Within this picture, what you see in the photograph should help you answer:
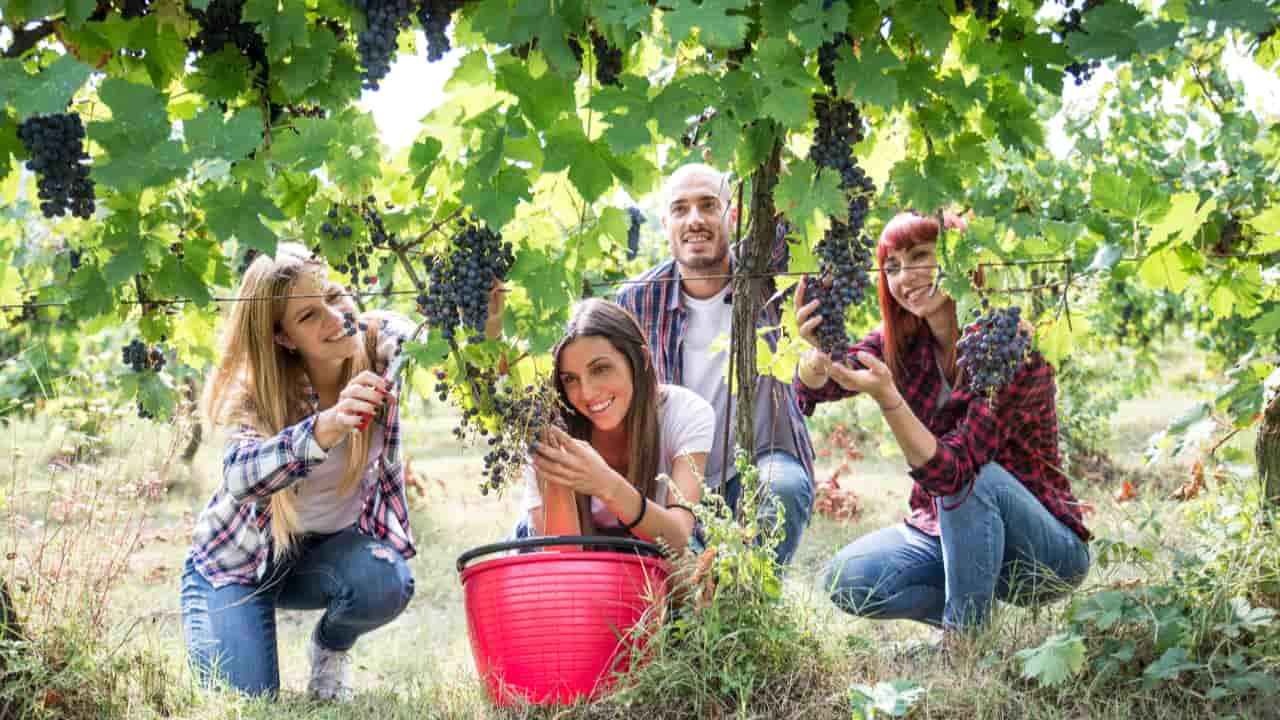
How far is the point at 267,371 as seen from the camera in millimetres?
2875

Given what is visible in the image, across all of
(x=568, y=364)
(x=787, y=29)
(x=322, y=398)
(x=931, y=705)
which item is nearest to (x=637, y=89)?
(x=787, y=29)

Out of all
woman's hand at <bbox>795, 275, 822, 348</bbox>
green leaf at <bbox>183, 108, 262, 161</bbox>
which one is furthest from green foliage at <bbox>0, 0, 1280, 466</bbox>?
woman's hand at <bbox>795, 275, 822, 348</bbox>

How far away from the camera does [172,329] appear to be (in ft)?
8.89

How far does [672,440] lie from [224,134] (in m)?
1.49

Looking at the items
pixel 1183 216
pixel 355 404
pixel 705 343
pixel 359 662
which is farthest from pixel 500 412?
pixel 359 662

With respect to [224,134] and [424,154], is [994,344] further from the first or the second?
[224,134]

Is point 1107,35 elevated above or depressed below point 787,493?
above

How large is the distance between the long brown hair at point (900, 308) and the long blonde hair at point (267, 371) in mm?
1496

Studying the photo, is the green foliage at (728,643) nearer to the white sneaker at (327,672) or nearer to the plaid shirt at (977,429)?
the plaid shirt at (977,429)

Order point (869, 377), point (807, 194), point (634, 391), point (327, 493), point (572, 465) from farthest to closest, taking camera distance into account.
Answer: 1. point (327, 493)
2. point (634, 391)
3. point (869, 377)
4. point (572, 465)
5. point (807, 194)

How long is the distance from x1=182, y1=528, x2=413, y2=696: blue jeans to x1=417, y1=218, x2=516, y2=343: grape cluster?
3.82 ft

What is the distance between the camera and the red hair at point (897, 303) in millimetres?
2875

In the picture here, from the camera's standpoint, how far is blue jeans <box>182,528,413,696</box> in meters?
2.81

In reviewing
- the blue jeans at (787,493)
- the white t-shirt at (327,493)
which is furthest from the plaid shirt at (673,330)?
the white t-shirt at (327,493)
